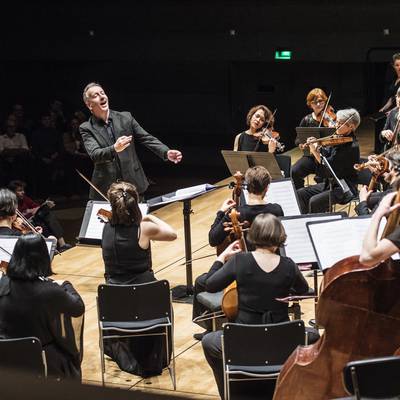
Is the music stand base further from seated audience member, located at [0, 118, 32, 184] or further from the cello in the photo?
seated audience member, located at [0, 118, 32, 184]

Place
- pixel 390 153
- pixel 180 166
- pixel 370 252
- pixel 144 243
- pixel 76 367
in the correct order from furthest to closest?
pixel 180 166 < pixel 390 153 < pixel 144 243 < pixel 76 367 < pixel 370 252

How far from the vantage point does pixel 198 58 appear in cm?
1240

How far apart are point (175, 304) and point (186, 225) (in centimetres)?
55

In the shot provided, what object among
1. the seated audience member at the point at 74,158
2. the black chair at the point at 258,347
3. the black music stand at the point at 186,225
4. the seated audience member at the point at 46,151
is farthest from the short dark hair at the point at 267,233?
the seated audience member at the point at 74,158

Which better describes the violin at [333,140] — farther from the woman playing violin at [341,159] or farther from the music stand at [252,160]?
the music stand at [252,160]

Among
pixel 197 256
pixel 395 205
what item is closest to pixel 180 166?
pixel 197 256

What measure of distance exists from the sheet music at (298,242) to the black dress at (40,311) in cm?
118

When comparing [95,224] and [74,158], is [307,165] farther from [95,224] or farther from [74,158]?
[74,158]

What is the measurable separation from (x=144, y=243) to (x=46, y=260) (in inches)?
29.4

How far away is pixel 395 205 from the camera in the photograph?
8.81 ft

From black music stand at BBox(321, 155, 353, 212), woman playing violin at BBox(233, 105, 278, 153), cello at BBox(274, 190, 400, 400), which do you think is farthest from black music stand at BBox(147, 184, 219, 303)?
cello at BBox(274, 190, 400, 400)

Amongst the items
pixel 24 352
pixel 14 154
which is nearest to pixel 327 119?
pixel 24 352

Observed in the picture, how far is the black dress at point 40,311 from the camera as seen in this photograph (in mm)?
3217

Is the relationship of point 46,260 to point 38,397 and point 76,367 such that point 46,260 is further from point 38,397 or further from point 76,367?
point 38,397
